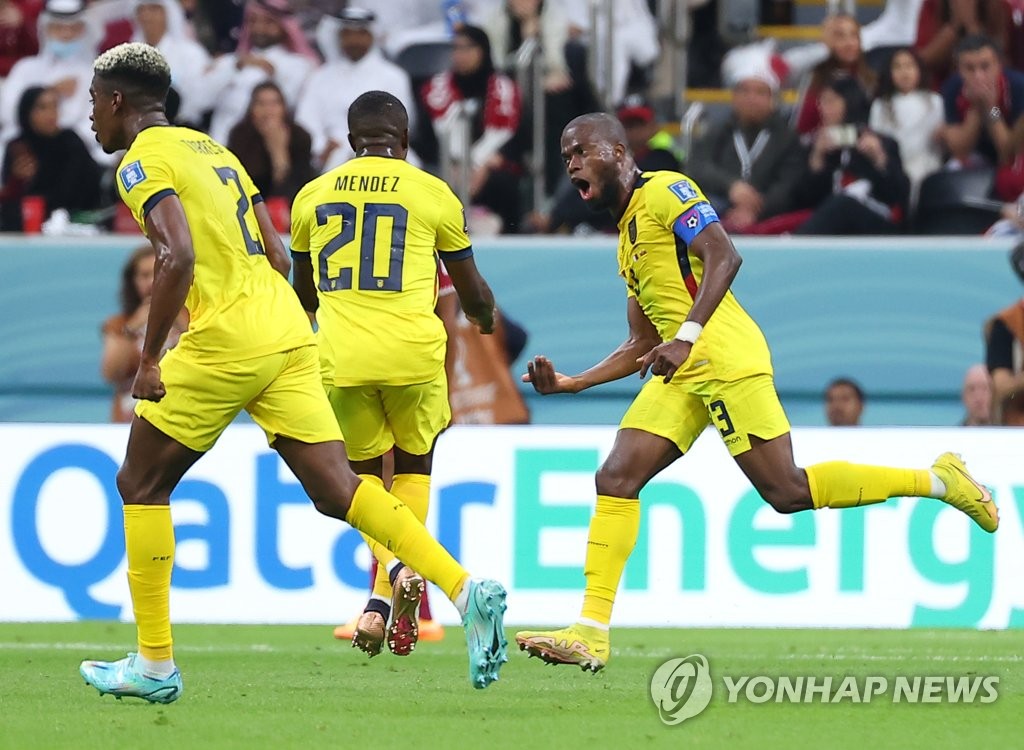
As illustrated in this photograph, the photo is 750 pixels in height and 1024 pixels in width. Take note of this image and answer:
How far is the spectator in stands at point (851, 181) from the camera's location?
13.2 meters

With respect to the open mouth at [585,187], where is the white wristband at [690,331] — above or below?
below

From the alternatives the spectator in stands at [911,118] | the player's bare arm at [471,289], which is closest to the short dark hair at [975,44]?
the spectator in stands at [911,118]

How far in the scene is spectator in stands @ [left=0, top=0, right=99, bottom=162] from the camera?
1441cm

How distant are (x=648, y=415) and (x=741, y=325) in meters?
0.52

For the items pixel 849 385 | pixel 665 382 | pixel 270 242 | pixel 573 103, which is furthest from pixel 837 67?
pixel 270 242

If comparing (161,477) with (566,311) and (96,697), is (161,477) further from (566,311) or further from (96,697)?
(566,311)

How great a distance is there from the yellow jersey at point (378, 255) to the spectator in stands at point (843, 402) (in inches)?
221

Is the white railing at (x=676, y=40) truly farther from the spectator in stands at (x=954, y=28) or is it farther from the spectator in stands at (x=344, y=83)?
the spectator in stands at (x=344, y=83)

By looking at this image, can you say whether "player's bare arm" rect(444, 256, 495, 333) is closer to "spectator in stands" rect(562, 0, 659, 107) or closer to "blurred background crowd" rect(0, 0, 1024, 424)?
"blurred background crowd" rect(0, 0, 1024, 424)

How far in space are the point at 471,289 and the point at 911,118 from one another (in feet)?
21.9

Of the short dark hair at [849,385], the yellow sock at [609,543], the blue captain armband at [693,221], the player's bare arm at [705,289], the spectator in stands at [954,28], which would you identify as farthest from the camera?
the spectator in stands at [954,28]

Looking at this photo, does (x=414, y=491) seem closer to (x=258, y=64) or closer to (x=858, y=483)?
(x=858, y=483)

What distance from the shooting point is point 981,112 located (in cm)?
1343

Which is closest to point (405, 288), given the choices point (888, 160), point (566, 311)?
point (566, 311)
